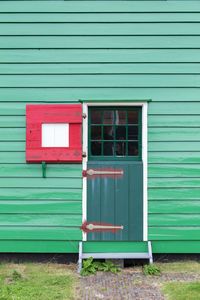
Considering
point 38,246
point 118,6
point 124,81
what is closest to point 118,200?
point 38,246

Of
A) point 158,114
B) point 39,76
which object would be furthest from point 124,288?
point 39,76

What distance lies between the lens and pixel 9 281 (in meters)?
3.51

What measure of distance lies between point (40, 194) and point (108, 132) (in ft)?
4.47

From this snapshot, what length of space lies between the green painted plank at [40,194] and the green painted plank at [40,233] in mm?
438

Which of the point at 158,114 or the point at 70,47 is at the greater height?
the point at 70,47

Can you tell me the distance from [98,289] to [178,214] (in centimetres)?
Answer: 157

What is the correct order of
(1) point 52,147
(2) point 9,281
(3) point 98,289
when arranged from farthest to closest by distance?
(1) point 52,147
(2) point 9,281
(3) point 98,289

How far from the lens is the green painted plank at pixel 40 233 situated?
405 cm

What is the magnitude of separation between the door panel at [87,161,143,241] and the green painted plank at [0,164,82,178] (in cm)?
23

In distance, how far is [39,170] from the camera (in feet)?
13.4

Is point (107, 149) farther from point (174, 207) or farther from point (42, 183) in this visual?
point (174, 207)

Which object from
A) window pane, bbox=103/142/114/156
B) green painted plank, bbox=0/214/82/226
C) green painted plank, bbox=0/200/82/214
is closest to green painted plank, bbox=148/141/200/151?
window pane, bbox=103/142/114/156

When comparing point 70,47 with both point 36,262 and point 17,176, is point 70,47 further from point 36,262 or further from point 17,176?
point 36,262

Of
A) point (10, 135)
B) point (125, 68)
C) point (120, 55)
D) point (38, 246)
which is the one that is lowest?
point (38, 246)
